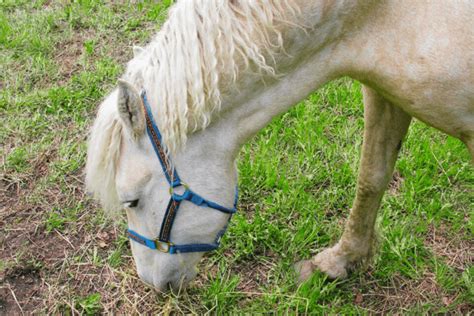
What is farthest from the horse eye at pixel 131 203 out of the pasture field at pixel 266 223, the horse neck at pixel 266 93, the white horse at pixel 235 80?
the pasture field at pixel 266 223

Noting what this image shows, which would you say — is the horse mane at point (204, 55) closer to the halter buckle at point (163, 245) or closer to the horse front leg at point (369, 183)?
the halter buckle at point (163, 245)

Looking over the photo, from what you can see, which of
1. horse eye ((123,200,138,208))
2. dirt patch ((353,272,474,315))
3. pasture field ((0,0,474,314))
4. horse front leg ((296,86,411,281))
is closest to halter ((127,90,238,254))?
horse eye ((123,200,138,208))

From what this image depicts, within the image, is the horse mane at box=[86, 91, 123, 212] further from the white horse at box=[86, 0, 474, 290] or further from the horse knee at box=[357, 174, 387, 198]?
the horse knee at box=[357, 174, 387, 198]

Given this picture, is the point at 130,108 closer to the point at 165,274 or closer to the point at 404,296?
the point at 165,274

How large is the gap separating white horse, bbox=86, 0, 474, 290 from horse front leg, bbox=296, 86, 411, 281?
0.40 meters

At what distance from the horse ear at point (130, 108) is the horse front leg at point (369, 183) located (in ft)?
3.38

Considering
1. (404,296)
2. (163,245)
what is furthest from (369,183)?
(163,245)

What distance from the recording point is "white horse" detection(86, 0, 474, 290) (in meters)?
1.67

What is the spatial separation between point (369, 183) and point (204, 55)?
1189 mm

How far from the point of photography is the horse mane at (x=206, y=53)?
1.67 m

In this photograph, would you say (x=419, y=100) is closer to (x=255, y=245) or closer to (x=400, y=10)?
(x=400, y=10)

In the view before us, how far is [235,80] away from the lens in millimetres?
1725

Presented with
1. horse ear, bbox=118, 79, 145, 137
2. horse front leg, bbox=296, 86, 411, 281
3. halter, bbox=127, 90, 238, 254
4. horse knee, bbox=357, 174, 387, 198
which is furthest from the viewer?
horse knee, bbox=357, 174, 387, 198

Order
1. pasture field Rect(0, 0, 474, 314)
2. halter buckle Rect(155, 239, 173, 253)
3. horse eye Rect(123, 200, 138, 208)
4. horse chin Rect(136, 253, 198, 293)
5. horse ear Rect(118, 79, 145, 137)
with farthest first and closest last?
pasture field Rect(0, 0, 474, 314), horse chin Rect(136, 253, 198, 293), halter buckle Rect(155, 239, 173, 253), horse eye Rect(123, 200, 138, 208), horse ear Rect(118, 79, 145, 137)
